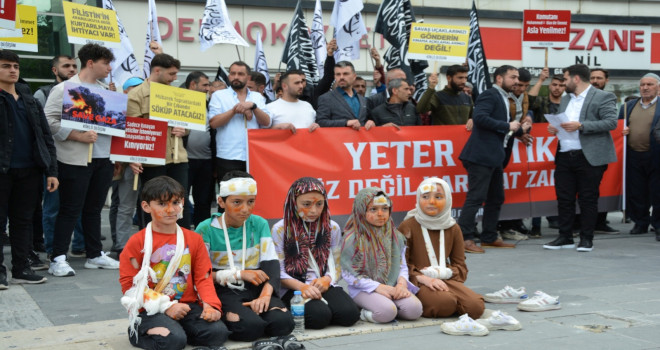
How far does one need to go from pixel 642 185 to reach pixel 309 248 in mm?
6483

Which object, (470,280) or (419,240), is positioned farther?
(470,280)

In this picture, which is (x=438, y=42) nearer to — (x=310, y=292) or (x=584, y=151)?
(x=584, y=151)

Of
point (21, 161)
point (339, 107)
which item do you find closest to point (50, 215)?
point (21, 161)

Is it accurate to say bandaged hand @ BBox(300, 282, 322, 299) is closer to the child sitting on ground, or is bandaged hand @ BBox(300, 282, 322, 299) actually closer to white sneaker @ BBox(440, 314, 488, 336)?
the child sitting on ground

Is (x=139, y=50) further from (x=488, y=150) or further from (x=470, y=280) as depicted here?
(x=470, y=280)

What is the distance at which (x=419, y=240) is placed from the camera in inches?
233

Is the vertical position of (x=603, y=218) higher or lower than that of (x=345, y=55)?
lower

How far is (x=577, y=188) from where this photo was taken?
903 cm

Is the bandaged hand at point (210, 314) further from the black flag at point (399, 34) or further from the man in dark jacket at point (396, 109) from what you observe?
the black flag at point (399, 34)

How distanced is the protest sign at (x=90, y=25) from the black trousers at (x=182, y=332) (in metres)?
4.29

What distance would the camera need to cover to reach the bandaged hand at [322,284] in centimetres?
548

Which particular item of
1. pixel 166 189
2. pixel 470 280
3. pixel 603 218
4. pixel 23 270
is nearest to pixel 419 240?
pixel 470 280

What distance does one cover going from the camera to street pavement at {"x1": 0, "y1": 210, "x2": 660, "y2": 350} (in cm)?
486

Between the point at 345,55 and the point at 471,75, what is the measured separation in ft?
5.65
